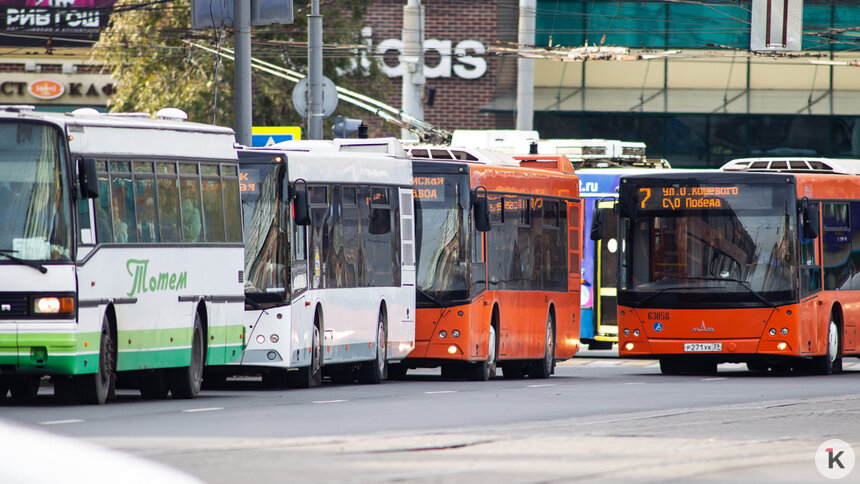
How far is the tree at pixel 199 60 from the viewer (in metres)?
36.8

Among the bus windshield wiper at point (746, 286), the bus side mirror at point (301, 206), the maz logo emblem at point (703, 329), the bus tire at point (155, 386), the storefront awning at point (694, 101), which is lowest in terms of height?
the maz logo emblem at point (703, 329)

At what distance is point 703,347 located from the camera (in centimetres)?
2522

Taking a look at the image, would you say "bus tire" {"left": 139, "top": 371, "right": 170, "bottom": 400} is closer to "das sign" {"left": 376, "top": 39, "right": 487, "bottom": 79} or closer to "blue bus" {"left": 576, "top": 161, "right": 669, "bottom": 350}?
"blue bus" {"left": 576, "top": 161, "right": 669, "bottom": 350}

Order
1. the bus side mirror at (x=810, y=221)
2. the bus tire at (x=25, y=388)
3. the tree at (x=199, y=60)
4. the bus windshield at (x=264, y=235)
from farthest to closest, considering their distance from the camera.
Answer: the tree at (x=199, y=60), the bus side mirror at (x=810, y=221), the bus windshield at (x=264, y=235), the bus tire at (x=25, y=388)

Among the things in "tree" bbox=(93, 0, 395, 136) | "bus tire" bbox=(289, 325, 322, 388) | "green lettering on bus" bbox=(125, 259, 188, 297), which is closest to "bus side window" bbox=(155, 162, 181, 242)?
"green lettering on bus" bbox=(125, 259, 188, 297)

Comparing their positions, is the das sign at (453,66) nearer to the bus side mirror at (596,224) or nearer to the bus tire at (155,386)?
the bus side mirror at (596,224)

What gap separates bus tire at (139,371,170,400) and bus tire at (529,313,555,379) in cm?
917

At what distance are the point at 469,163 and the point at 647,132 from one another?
956 inches

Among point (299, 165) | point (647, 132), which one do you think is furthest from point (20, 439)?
point (647, 132)

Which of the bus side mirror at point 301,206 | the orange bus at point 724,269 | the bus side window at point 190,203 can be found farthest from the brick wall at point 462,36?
the bus side window at point 190,203

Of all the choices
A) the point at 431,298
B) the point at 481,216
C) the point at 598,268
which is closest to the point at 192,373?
the point at 431,298

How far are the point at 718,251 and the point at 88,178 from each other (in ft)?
40.9

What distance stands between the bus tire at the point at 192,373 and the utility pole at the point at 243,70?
6546mm

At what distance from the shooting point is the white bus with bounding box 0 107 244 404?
48.8 ft
